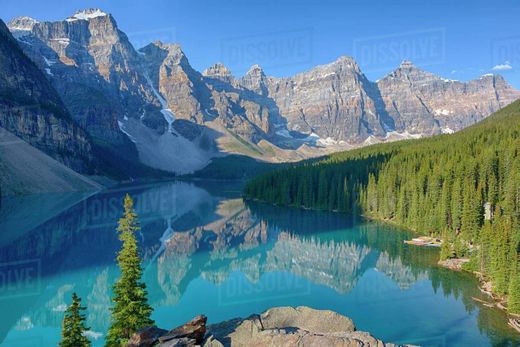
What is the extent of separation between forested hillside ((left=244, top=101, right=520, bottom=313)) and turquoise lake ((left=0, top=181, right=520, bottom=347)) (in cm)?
462

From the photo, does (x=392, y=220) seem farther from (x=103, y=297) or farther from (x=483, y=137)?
(x=103, y=297)

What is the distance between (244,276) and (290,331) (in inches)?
1635

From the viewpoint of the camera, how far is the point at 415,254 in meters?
65.0

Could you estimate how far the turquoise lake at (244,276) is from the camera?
3897 cm

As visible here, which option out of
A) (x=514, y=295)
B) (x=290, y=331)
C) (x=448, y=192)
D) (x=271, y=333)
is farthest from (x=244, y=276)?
(x=448, y=192)

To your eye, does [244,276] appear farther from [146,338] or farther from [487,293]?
[146,338]

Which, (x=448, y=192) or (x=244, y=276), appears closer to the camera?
(x=244, y=276)

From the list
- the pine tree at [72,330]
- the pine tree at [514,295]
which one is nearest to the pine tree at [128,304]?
the pine tree at [72,330]

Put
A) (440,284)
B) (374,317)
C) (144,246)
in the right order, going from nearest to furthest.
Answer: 1. (374,317)
2. (440,284)
3. (144,246)

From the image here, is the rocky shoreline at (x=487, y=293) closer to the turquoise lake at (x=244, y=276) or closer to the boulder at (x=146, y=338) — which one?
the turquoise lake at (x=244, y=276)

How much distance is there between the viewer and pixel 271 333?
16984 millimetres

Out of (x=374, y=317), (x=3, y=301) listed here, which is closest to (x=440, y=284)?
(x=374, y=317)

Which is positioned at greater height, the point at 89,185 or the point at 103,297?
the point at 89,185

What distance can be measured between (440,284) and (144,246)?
48622 mm
